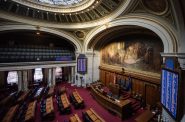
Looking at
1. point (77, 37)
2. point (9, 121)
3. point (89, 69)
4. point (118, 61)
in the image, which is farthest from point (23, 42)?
point (118, 61)

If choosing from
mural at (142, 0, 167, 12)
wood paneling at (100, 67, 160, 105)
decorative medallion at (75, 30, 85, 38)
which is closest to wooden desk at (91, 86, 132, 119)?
wood paneling at (100, 67, 160, 105)

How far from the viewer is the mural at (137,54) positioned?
8.34 m

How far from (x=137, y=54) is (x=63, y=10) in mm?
7847

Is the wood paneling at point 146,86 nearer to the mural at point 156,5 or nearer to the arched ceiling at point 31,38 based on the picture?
the mural at point 156,5

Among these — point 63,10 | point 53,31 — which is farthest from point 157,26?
point 53,31

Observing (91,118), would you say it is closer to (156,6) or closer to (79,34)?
(156,6)

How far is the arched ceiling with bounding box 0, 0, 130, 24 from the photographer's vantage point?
8.58m

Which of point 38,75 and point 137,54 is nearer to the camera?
point 137,54

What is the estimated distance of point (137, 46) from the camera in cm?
978

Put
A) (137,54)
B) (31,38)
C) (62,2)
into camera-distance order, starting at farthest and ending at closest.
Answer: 1. (31,38)
2. (62,2)
3. (137,54)

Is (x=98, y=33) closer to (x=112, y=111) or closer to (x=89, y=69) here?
(x=89, y=69)

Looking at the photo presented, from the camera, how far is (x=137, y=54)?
9.75 meters

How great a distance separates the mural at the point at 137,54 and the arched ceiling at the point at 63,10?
11.0 feet

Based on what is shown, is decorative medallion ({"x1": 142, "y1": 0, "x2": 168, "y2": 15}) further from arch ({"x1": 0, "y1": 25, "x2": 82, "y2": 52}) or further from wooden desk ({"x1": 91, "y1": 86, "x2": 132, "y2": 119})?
arch ({"x1": 0, "y1": 25, "x2": 82, "y2": 52})
